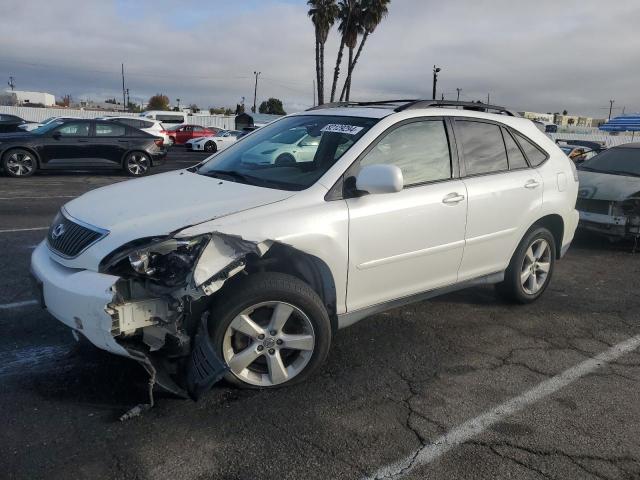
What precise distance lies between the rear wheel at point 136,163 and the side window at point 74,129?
129 centimetres

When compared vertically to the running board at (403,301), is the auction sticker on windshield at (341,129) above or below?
above

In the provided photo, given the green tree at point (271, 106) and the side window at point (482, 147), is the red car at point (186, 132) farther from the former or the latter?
the green tree at point (271, 106)

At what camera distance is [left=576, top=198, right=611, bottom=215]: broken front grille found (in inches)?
301

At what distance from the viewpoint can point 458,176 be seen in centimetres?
417

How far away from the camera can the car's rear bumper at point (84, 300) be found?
286cm

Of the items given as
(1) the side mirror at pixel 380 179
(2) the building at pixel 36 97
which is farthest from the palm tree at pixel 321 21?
(2) the building at pixel 36 97

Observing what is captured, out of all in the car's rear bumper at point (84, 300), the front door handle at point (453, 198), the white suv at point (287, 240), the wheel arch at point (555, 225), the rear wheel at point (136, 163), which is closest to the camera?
the car's rear bumper at point (84, 300)

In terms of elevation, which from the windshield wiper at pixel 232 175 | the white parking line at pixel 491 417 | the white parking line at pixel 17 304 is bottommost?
the white parking line at pixel 491 417

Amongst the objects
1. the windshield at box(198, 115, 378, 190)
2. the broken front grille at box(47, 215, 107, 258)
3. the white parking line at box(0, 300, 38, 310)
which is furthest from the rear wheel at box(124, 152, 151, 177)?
the broken front grille at box(47, 215, 107, 258)

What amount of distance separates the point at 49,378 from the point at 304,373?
62.3 inches

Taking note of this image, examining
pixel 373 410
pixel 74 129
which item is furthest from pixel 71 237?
pixel 74 129

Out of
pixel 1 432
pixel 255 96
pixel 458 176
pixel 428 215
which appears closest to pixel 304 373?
pixel 428 215

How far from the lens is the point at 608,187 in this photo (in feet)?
25.4

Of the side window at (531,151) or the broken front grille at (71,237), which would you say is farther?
the side window at (531,151)
